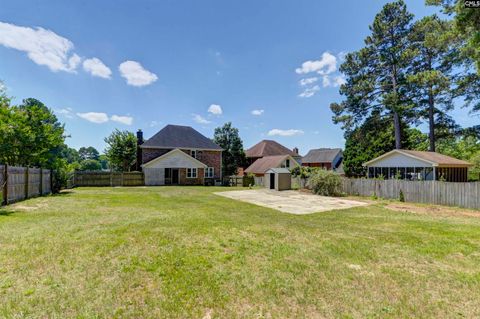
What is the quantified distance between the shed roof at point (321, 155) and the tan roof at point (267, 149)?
9.83 ft

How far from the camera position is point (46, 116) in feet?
52.1

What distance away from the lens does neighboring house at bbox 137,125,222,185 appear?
86.6 ft

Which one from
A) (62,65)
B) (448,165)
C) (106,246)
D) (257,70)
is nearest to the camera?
(106,246)

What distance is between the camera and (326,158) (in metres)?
42.1

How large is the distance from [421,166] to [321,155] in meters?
26.2

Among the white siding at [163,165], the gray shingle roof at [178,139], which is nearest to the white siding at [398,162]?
the gray shingle roof at [178,139]

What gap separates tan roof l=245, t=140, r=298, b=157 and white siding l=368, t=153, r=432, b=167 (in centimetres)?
2172

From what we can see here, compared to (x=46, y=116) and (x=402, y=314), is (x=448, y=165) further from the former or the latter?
(x=46, y=116)

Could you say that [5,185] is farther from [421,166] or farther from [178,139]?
[421,166]

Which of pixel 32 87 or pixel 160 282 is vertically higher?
pixel 32 87

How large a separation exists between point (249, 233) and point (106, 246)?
10.8ft

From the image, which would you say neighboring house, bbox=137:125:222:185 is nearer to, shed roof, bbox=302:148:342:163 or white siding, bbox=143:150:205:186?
white siding, bbox=143:150:205:186

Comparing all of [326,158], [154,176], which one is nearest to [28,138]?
[154,176]

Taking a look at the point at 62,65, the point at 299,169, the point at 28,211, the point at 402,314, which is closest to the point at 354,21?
the point at 299,169
